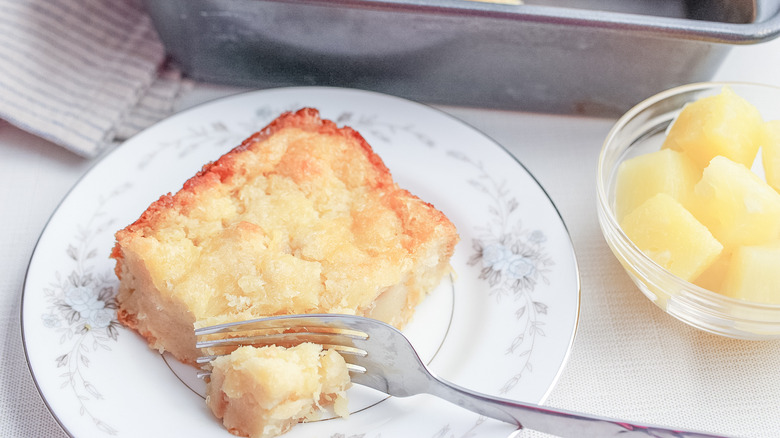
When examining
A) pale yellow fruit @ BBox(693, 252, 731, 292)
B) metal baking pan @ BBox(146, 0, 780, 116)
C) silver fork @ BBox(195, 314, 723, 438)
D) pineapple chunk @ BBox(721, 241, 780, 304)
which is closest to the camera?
silver fork @ BBox(195, 314, 723, 438)

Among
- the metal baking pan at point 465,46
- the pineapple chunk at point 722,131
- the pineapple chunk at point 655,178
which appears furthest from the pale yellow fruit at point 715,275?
the metal baking pan at point 465,46

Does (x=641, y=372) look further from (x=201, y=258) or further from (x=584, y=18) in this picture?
(x=201, y=258)

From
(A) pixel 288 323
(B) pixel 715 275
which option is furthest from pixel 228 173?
(B) pixel 715 275

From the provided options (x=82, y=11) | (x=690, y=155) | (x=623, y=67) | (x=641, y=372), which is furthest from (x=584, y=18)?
(x=82, y=11)

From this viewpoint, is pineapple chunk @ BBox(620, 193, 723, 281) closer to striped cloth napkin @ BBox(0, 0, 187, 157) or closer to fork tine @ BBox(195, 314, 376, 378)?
fork tine @ BBox(195, 314, 376, 378)

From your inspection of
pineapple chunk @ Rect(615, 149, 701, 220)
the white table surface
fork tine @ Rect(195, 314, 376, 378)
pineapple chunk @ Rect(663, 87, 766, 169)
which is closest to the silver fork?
fork tine @ Rect(195, 314, 376, 378)

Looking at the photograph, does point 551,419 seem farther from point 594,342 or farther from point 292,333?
point 292,333
